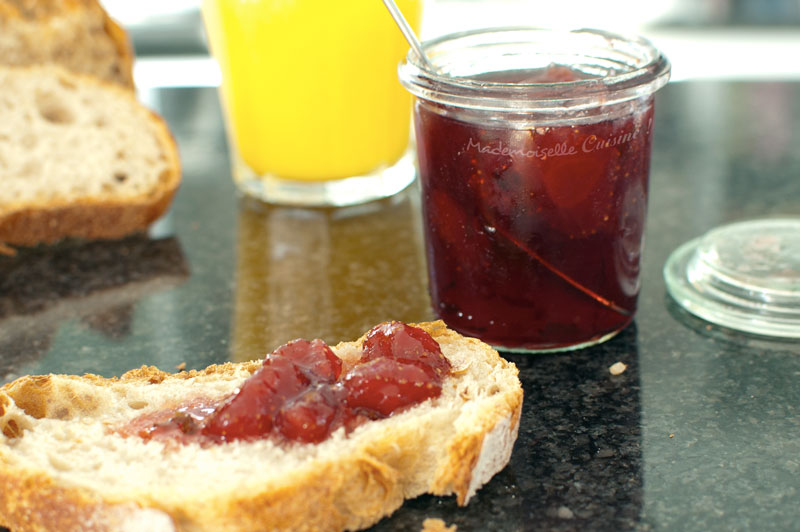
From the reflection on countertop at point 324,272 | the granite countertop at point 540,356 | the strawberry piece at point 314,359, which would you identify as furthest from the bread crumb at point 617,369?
the strawberry piece at point 314,359

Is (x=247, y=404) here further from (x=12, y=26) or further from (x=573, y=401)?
(x=12, y=26)

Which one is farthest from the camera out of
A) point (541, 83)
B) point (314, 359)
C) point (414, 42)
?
point (414, 42)

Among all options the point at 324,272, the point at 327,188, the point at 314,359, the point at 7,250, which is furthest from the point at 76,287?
the point at 314,359

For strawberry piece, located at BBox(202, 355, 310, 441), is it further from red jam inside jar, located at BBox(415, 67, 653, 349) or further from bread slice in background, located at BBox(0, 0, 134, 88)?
bread slice in background, located at BBox(0, 0, 134, 88)

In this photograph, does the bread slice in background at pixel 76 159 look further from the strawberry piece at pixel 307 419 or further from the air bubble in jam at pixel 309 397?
the strawberry piece at pixel 307 419

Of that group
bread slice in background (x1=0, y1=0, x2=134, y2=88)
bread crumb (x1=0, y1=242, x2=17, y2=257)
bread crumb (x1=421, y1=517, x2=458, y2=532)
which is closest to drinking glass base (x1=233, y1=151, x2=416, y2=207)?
bread slice in background (x1=0, y1=0, x2=134, y2=88)

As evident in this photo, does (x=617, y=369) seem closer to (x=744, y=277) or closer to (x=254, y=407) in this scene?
(x=744, y=277)

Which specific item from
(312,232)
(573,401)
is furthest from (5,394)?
(312,232)
